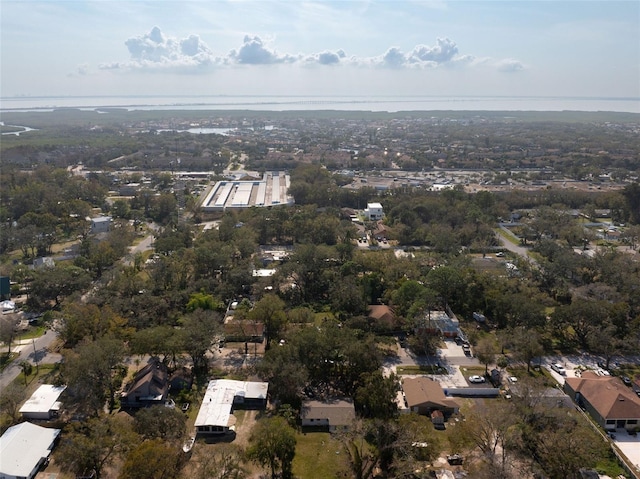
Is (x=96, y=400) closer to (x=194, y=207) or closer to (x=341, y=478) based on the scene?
(x=341, y=478)

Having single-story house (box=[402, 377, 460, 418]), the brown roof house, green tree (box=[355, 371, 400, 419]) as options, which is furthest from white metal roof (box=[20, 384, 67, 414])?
the brown roof house

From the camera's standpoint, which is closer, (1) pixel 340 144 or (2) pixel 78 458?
(2) pixel 78 458

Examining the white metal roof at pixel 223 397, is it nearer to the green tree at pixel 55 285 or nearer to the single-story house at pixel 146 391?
the single-story house at pixel 146 391

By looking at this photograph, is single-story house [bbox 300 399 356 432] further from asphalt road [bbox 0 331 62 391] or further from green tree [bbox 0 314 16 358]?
green tree [bbox 0 314 16 358]

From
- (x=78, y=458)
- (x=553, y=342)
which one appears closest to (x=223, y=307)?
(x=78, y=458)

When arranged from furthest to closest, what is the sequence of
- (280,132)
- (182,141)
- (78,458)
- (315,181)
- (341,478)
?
(280,132)
(182,141)
(315,181)
(341,478)
(78,458)

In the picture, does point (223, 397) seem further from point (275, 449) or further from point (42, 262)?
point (42, 262)
